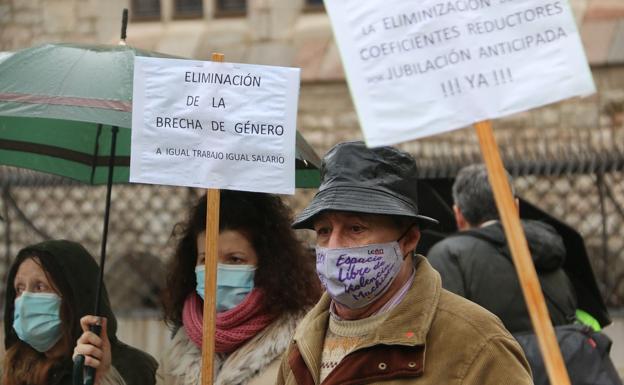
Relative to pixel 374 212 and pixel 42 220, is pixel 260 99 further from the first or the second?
pixel 42 220

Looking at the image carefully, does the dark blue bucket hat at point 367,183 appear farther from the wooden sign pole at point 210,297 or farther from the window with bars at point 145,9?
the window with bars at point 145,9

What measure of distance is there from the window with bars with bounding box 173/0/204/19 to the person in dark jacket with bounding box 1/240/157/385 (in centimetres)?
1007

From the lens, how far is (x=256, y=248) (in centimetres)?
483

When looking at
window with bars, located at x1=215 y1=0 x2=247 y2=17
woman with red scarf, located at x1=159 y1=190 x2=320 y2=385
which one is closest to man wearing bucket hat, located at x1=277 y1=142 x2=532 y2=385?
woman with red scarf, located at x1=159 y1=190 x2=320 y2=385

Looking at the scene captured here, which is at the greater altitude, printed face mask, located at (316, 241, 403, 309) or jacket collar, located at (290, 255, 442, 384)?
printed face mask, located at (316, 241, 403, 309)

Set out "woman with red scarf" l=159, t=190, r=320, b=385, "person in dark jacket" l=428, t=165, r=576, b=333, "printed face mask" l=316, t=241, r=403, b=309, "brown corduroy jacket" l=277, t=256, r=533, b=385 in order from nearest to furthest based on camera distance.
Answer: "brown corduroy jacket" l=277, t=256, r=533, b=385 < "printed face mask" l=316, t=241, r=403, b=309 < "woman with red scarf" l=159, t=190, r=320, b=385 < "person in dark jacket" l=428, t=165, r=576, b=333

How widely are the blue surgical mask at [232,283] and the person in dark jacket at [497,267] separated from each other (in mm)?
1047

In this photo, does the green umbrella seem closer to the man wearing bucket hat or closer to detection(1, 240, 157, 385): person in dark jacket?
detection(1, 240, 157, 385): person in dark jacket

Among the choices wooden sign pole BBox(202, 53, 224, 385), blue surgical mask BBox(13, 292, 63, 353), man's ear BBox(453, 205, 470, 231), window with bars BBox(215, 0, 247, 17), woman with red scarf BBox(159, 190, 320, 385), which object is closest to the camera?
wooden sign pole BBox(202, 53, 224, 385)

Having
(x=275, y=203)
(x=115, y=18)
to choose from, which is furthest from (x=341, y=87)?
(x=275, y=203)

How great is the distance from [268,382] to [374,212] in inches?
43.3

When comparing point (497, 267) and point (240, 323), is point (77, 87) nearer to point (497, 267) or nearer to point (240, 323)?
point (240, 323)

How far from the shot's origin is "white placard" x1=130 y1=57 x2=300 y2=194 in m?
4.35

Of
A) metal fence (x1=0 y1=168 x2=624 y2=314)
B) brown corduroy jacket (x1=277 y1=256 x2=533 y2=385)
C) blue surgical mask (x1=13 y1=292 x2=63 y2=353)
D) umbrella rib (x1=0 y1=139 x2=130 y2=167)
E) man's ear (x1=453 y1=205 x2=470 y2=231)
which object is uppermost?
metal fence (x1=0 y1=168 x2=624 y2=314)
